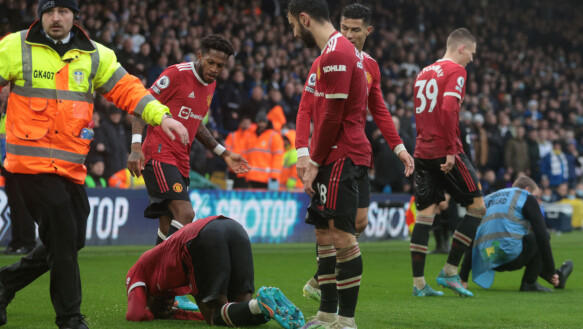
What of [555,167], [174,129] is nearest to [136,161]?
[174,129]

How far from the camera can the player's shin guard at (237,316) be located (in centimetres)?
563

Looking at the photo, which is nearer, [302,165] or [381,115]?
[302,165]

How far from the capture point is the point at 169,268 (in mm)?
5957

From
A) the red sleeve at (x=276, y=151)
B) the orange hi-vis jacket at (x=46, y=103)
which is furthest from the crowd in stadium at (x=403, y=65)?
the orange hi-vis jacket at (x=46, y=103)

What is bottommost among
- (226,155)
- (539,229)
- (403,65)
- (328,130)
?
(539,229)

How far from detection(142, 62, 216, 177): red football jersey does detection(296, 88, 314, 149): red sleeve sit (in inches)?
43.6

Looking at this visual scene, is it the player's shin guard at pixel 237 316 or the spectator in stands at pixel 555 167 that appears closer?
the player's shin guard at pixel 237 316

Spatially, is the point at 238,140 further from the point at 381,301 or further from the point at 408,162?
the point at 408,162

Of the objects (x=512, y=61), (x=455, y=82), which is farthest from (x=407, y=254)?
(x=512, y=61)

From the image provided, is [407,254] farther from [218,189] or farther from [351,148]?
[351,148]

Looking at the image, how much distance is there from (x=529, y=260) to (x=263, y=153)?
859 cm

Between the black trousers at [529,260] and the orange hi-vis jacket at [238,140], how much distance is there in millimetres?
8546

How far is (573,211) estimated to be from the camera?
23141 mm

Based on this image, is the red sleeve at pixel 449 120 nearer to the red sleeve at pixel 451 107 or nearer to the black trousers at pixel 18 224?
the red sleeve at pixel 451 107
